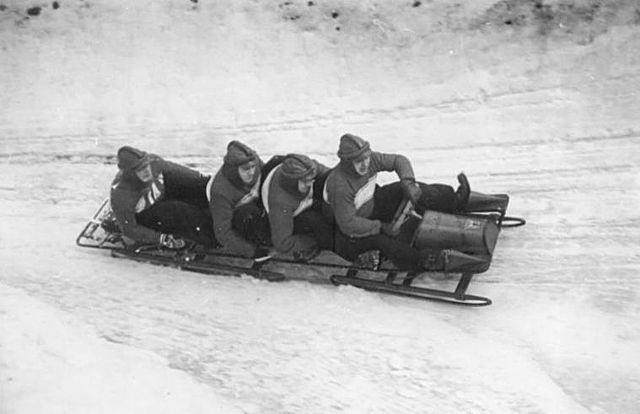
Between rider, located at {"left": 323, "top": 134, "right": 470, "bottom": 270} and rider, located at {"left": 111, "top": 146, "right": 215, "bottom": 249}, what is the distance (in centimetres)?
129

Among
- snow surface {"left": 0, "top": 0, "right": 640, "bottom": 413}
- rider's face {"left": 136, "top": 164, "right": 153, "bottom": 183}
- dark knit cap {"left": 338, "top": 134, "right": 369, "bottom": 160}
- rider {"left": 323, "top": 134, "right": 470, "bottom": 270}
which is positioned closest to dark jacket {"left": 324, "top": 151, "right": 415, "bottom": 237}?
rider {"left": 323, "top": 134, "right": 470, "bottom": 270}

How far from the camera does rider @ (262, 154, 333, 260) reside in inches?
300

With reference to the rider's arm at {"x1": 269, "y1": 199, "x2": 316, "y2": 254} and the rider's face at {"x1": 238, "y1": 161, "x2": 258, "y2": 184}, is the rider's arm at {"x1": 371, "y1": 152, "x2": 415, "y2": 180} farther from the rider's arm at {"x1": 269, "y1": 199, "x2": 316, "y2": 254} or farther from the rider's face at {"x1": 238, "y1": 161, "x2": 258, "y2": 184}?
the rider's face at {"x1": 238, "y1": 161, "x2": 258, "y2": 184}

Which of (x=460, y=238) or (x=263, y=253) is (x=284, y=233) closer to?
(x=263, y=253)

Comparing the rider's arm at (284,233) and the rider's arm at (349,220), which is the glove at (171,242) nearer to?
the rider's arm at (284,233)

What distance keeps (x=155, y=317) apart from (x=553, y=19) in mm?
5386

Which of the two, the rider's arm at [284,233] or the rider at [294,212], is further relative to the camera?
the rider's arm at [284,233]

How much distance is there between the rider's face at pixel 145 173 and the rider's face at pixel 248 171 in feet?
3.10

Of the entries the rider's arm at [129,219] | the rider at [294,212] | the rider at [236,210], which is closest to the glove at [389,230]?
the rider at [294,212]

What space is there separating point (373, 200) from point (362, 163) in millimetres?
468

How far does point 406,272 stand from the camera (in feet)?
25.3

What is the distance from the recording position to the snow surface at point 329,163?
7012mm

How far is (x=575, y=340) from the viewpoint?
22.9 feet

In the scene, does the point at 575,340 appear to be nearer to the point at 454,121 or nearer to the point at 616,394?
the point at 616,394
